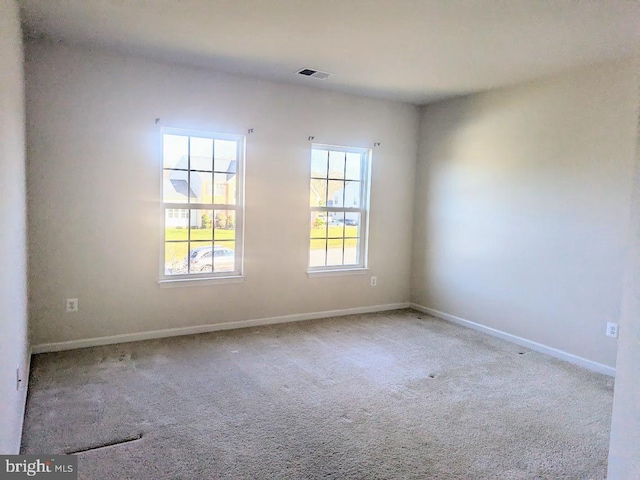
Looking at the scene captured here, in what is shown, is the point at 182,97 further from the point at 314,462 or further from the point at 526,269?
the point at 526,269

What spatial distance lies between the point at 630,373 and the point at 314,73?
12.2ft

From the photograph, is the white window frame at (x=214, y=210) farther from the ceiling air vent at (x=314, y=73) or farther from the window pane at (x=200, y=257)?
the ceiling air vent at (x=314, y=73)

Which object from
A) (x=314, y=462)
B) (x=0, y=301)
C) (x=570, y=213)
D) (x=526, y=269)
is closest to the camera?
(x=0, y=301)

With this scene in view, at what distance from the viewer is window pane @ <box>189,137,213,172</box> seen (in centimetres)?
439

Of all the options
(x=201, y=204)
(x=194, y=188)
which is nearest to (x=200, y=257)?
(x=201, y=204)

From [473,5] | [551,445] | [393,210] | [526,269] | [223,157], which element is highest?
[473,5]

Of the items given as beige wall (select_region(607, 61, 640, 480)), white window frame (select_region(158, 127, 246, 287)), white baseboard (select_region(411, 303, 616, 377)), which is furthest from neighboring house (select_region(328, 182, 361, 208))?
beige wall (select_region(607, 61, 640, 480))

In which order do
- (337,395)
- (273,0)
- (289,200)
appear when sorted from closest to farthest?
(273,0), (337,395), (289,200)

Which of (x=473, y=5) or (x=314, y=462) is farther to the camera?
(x=473, y=5)

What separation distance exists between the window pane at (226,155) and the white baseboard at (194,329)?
1.66 meters

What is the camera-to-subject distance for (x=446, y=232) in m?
5.34

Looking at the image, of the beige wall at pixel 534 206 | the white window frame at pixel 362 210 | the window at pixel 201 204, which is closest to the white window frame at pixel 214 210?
the window at pixel 201 204

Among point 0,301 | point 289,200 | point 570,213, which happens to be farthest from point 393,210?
point 0,301

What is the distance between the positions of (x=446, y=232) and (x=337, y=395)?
9.68ft
